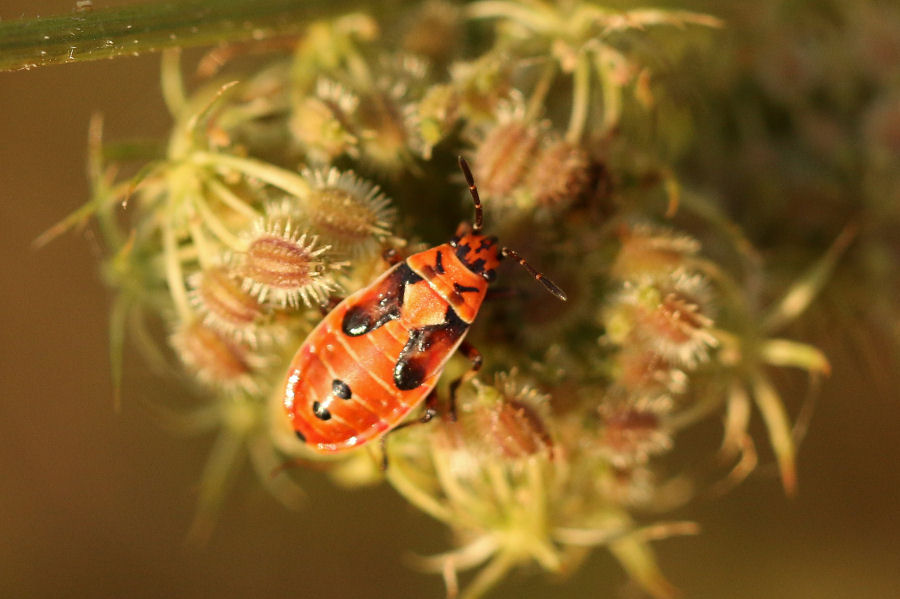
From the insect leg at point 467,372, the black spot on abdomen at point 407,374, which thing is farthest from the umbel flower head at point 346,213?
the insect leg at point 467,372

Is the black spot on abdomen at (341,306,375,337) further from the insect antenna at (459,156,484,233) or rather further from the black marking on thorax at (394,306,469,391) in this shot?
the insect antenna at (459,156,484,233)

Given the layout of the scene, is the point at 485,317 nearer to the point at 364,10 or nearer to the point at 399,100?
the point at 399,100

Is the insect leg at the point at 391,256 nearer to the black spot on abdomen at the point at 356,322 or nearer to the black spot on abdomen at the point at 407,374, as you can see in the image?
the black spot on abdomen at the point at 356,322

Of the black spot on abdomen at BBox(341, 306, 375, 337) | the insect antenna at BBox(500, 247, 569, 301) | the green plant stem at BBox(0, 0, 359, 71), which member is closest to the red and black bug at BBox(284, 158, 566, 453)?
the black spot on abdomen at BBox(341, 306, 375, 337)

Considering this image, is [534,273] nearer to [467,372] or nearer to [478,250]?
[478,250]

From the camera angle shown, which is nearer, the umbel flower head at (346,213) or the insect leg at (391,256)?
the umbel flower head at (346,213)
